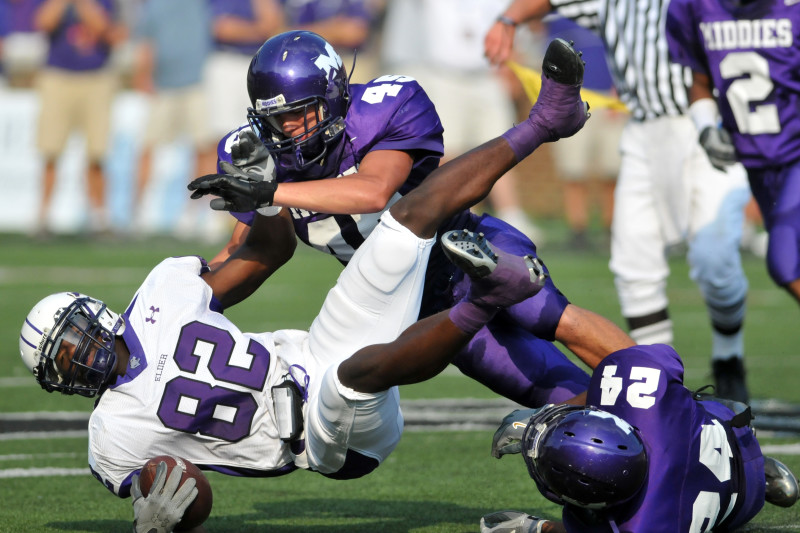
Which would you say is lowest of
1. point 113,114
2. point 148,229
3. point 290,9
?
point 148,229

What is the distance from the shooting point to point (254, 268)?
4059 mm

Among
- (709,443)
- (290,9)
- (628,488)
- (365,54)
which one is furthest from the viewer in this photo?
(365,54)

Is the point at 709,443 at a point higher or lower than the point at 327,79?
lower

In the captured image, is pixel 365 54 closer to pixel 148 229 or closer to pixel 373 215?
pixel 148 229

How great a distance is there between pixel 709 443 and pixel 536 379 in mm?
811

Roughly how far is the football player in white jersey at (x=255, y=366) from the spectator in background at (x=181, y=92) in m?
8.18

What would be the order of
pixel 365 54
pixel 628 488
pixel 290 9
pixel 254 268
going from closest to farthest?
pixel 628 488 → pixel 254 268 → pixel 290 9 → pixel 365 54

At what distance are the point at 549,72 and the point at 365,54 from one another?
9.21 meters

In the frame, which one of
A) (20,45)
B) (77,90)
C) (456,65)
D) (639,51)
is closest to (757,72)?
(639,51)

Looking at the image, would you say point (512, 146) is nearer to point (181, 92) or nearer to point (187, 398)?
point (187, 398)

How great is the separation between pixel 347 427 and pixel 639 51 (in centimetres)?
287

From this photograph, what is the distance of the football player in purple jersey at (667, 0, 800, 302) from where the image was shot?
15.5 ft

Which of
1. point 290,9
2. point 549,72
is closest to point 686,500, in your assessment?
point 549,72

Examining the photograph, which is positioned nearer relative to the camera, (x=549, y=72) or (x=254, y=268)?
(x=549, y=72)
